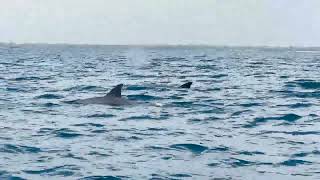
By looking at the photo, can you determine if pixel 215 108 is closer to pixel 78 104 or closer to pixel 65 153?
pixel 78 104

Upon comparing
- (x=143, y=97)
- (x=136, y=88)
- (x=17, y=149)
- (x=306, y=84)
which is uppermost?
(x=17, y=149)

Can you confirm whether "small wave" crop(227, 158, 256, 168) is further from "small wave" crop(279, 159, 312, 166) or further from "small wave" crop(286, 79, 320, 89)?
"small wave" crop(286, 79, 320, 89)

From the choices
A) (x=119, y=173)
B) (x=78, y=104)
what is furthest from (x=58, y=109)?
(x=119, y=173)

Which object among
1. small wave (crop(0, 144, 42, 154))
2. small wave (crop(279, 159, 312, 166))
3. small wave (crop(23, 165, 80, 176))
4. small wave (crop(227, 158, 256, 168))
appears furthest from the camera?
small wave (crop(0, 144, 42, 154))

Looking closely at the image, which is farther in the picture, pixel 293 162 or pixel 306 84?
pixel 306 84

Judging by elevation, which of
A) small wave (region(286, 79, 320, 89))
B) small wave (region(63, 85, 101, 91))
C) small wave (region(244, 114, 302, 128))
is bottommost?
small wave (region(286, 79, 320, 89))

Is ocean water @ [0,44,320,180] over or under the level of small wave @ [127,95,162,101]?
over

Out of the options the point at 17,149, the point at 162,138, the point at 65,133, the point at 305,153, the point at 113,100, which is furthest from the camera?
the point at 113,100

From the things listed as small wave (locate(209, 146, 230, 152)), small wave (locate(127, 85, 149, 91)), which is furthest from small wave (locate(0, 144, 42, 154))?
small wave (locate(127, 85, 149, 91))

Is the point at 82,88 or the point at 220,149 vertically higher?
the point at 220,149

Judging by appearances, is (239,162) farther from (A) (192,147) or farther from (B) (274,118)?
(B) (274,118)

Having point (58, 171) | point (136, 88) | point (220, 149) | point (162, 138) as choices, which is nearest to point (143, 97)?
point (136, 88)

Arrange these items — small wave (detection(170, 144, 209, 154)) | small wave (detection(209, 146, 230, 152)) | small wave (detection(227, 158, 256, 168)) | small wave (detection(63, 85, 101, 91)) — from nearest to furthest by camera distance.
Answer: small wave (detection(227, 158, 256, 168))
small wave (detection(170, 144, 209, 154))
small wave (detection(209, 146, 230, 152))
small wave (detection(63, 85, 101, 91))

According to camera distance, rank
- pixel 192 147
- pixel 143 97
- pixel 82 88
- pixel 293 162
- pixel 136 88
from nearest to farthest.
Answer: pixel 293 162
pixel 192 147
pixel 143 97
pixel 82 88
pixel 136 88
